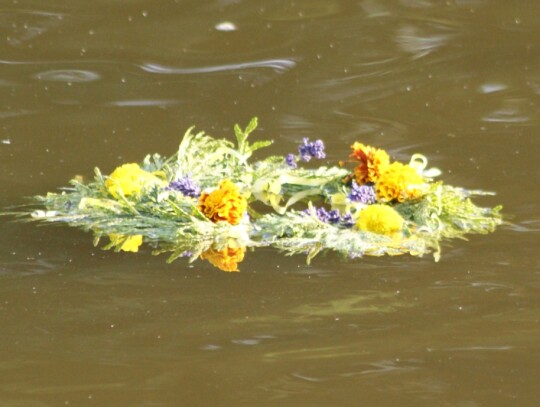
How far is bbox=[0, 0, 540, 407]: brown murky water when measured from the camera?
253 centimetres

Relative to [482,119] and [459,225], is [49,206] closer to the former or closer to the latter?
[459,225]

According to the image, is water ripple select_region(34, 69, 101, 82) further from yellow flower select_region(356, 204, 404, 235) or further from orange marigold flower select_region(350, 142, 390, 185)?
yellow flower select_region(356, 204, 404, 235)

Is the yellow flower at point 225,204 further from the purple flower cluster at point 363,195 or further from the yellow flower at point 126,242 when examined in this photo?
the purple flower cluster at point 363,195

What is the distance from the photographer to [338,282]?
9.92ft

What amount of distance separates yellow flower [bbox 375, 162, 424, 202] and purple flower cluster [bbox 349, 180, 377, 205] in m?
0.02

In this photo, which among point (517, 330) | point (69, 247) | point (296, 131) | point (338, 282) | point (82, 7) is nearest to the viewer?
point (517, 330)

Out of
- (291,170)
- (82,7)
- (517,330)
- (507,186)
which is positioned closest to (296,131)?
(291,170)

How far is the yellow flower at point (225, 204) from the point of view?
133 inches

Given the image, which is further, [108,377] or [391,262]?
[391,262]

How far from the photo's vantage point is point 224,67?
15.6 feet

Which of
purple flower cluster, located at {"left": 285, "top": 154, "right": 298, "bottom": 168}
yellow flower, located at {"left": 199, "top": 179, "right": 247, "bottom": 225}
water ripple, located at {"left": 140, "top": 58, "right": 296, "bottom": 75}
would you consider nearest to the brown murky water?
water ripple, located at {"left": 140, "top": 58, "right": 296, "bottom": 75}

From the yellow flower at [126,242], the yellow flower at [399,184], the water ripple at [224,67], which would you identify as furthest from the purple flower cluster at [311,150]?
the water ripple at [224,67]

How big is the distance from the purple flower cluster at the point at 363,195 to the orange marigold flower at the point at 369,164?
63 mm

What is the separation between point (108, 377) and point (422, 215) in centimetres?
122
